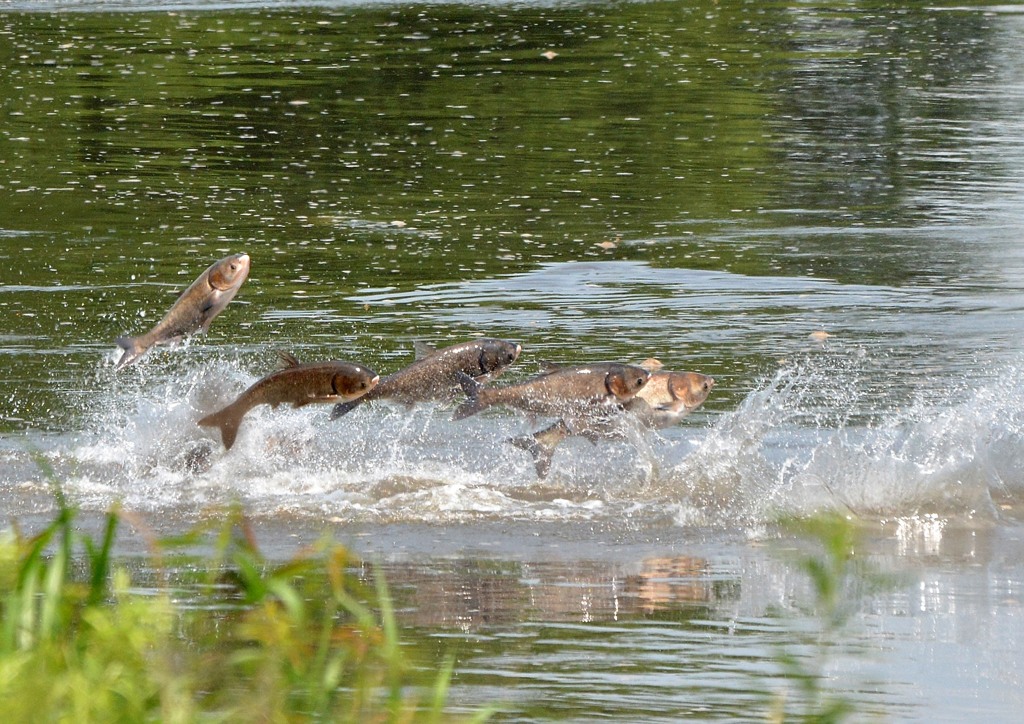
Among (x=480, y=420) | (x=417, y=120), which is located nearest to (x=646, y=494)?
(x=480, y=420)

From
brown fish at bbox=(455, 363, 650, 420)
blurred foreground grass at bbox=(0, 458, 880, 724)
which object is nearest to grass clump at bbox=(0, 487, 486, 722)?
blurred foreground grass at bbox=(0, 458, 880, 724)

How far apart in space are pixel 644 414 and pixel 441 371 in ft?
2.96

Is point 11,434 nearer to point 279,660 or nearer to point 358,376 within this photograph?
point 358,376

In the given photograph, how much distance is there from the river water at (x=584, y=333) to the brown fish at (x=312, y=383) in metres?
0.53

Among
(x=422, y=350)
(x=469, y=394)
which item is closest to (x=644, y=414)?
(x=469, y=394)

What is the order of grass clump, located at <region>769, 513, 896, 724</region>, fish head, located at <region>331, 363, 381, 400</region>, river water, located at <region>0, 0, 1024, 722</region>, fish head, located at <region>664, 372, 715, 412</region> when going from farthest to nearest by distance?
fish head, located at <region>664, 372, 715, 412</region> < fish head, located at <region>331, 363, 381, 400</region> < river water, located at <region>0, 0, 1024, 722</region> < grass clump, located at <region>769, 513, 896, 724</region>

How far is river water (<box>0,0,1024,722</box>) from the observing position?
6.69 m

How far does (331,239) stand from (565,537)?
6414mm

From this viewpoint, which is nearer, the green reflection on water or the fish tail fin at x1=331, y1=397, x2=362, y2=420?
the fish tail fin at x1=331, y1=397, x2=362, y2=420

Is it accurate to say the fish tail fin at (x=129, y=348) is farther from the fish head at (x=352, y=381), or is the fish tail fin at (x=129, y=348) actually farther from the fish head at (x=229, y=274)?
the fish head at (x=352, y=381)

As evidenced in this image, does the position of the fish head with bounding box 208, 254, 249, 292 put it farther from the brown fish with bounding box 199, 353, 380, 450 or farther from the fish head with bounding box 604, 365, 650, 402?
the fish head with bounding box 604, 365, 650, 402

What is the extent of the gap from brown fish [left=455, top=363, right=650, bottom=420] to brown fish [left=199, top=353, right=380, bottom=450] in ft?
1.49

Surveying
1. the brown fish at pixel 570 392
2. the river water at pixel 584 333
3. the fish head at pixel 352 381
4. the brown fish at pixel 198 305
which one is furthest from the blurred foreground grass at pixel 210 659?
the brown fish at pixel 198 305

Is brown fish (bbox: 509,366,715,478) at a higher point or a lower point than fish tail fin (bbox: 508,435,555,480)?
higher
